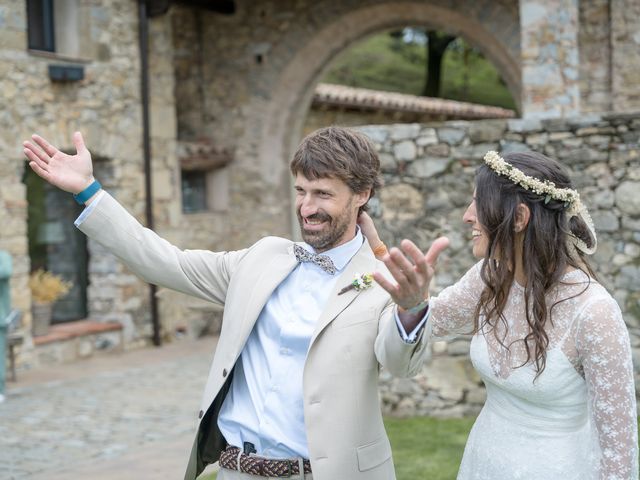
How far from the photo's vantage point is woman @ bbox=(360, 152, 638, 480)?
197 cm

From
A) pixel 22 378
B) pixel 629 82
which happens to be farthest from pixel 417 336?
pixel 629 82

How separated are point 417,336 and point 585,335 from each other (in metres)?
0.40

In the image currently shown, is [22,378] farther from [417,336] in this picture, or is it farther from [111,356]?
[417,336]

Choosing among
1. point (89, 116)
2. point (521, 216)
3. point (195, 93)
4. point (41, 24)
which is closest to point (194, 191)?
point (195, 93)

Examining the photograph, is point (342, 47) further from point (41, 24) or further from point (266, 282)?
point (266, 282)

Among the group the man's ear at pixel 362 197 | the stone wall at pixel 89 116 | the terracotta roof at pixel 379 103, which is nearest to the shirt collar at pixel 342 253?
the man's ear at pixel 362 197

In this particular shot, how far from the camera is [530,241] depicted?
214 centimetres

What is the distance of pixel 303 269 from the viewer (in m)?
2.36

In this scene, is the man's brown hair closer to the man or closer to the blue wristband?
the man

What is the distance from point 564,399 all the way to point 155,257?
3.62ft

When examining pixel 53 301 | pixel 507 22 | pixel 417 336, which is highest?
pixel 507 22

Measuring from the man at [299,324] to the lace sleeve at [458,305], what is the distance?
0.72 feet

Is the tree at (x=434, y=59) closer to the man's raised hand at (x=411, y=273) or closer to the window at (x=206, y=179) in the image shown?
the window at (x=206, y=179)

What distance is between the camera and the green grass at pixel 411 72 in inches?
894
